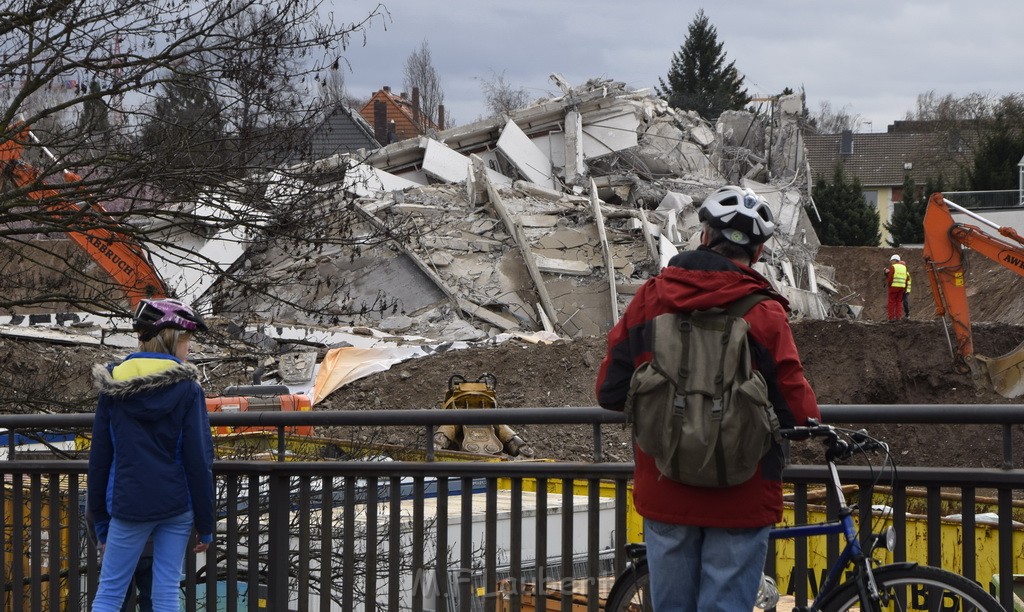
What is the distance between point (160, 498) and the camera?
462 cm

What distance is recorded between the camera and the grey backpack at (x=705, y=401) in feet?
10.4

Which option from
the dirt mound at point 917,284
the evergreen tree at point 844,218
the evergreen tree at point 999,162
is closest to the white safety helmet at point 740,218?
the dirt mound at point 917,284

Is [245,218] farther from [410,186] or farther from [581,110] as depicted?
[581,110]

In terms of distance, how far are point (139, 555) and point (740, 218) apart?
9.86 feet

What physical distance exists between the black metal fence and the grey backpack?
938 millimetres

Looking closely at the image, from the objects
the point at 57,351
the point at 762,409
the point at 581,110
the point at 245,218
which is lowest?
the point at 57,351

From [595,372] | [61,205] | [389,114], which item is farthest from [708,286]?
[389,114]

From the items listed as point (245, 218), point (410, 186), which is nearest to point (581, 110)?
point (410, 186)

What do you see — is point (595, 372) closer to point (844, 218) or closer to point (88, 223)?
point (88, 223)

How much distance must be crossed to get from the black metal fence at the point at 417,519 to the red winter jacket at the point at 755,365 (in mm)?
757

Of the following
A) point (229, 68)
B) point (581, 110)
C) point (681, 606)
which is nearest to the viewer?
point (681, 606)

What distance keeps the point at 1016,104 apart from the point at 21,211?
5647 cm

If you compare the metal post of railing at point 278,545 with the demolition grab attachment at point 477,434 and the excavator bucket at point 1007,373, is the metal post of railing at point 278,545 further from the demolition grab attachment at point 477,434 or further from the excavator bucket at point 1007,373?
the excavator bucket at point 1007,373

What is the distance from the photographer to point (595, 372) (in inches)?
773
